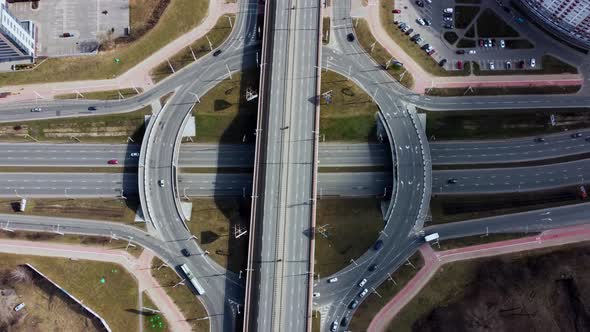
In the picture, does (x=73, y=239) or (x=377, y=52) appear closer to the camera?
(x=73, y=239)

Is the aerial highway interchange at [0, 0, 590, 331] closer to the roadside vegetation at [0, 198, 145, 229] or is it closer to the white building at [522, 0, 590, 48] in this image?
the roadside vegetation at [0, 198, 145, 229]

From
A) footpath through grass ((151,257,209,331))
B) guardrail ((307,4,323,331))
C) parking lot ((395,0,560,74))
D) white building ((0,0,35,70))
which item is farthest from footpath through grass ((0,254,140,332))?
parking lot ((395,0,560,74))

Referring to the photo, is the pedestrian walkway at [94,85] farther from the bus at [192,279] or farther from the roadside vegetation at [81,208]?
the bus at [192,279]

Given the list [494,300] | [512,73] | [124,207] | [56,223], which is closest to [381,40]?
[512,73]

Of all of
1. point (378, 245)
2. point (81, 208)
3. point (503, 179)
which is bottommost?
point (378, 245)

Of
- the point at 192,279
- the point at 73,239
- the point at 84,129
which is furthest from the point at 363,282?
the point at 84,129

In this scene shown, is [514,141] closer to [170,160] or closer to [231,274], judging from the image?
[231,274]

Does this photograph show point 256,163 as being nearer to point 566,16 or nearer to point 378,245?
point 378,245
